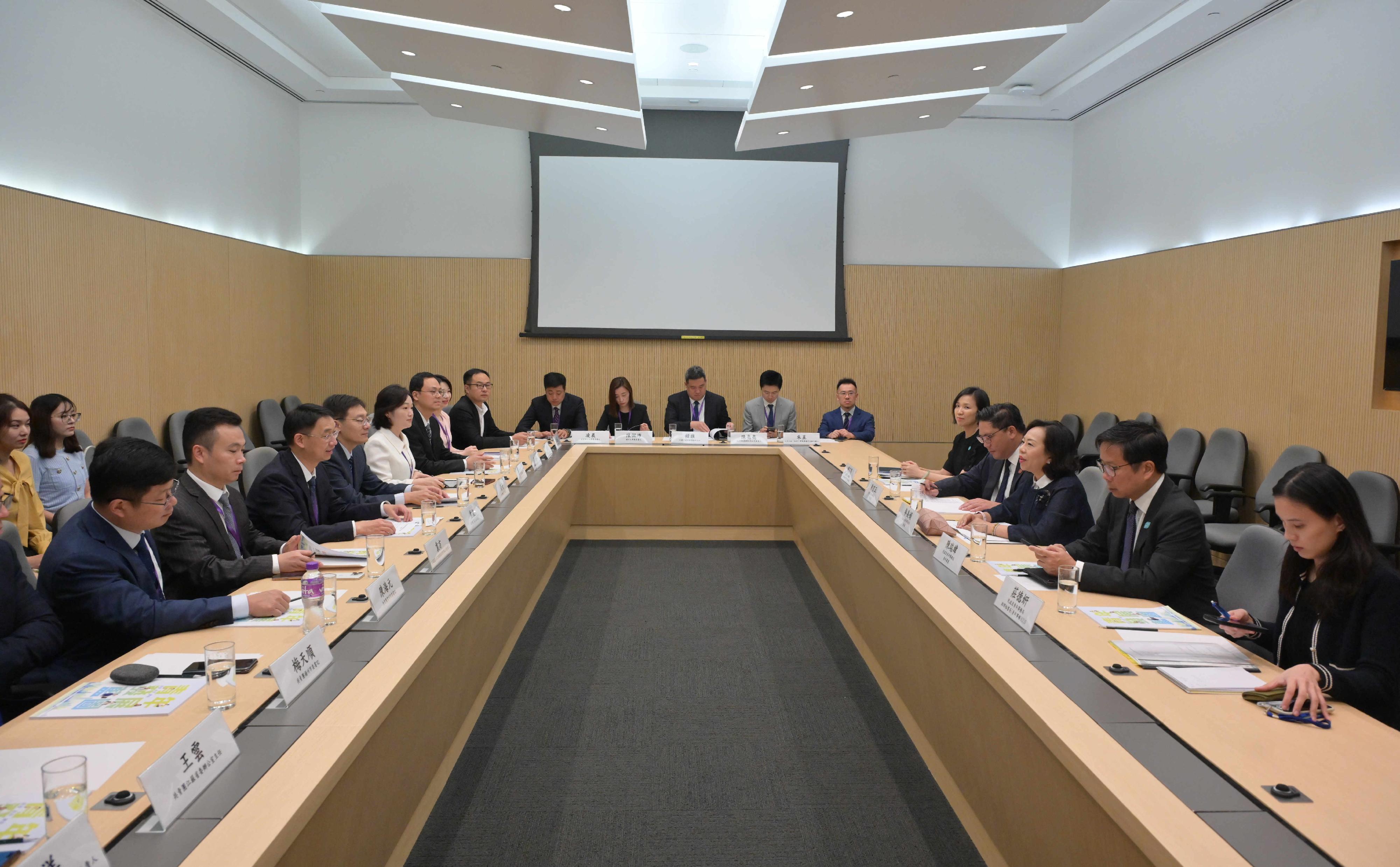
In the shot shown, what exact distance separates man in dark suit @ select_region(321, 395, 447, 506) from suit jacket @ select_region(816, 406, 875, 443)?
148 inches

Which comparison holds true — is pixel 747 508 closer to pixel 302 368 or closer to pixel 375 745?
pixel 375 745

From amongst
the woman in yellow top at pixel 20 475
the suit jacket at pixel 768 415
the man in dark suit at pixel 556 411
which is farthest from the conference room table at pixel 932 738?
the suit jacket at pixel 768 415

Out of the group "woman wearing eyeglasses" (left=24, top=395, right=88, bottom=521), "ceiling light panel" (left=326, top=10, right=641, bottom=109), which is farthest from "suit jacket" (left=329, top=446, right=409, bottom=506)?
"ceiling light panel" (left=326, top=10, right=641, bottom=109)

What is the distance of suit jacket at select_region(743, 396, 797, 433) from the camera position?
23.5ft

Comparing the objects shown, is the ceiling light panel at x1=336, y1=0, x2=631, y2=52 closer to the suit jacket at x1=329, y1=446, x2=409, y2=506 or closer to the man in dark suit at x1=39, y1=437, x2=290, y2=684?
the suit jacket at x1=329, y1=446, x2=409, y2=506

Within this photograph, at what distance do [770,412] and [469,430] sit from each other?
2.51m

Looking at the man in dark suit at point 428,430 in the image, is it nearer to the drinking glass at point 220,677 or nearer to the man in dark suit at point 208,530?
the man in dark suit at point 208,530

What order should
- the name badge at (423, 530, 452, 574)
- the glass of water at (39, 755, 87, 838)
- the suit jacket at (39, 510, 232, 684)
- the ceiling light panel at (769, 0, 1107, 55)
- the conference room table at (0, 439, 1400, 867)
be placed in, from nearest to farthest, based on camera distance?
the glass of water at (39, 755, 87, 838), the conference room table at (0, 439, 1400, 867), the suit jacket at (39, 510, 232, 684), the name badge at (423, 530, 452, 574), the ceiling light panel at (769, 0, 1107, 55)

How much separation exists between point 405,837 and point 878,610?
199 centimetres

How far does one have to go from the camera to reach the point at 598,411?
8617 millimetres

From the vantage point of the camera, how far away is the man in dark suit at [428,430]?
16.7 ft

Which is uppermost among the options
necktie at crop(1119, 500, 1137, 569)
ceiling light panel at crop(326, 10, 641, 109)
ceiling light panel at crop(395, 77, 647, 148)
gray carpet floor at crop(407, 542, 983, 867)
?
ceiling light panel at crop(395, 77, 647, 148)

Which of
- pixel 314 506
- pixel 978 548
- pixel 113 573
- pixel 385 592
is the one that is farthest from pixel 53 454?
pixel 978 548

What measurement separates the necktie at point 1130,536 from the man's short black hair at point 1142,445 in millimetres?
185
